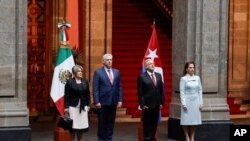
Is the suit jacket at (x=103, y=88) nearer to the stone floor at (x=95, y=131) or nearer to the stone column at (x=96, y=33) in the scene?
the stone floor at (x=95, y=131)

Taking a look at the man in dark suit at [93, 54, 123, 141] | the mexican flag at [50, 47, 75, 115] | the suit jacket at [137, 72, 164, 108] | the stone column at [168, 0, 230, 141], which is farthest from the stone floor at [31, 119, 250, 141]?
the suit jacket at [137, 72, 164, 108]

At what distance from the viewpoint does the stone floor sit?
18.0 metres

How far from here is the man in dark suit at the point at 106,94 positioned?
50.4 ft

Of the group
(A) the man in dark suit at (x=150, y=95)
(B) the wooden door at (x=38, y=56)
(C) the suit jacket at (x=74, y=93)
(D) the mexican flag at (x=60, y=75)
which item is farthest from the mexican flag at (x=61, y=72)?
(B) the wooden door at (x=38, y=56)

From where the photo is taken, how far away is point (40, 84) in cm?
2141

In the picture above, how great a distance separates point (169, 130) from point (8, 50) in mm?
4483

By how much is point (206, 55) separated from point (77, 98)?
3.80m

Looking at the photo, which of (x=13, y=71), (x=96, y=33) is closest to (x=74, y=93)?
(x=13, y=71)

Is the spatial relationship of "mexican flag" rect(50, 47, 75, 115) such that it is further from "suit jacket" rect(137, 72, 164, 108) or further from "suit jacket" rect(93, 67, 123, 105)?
"suit jacket" rect(137, 72, 164, 108)

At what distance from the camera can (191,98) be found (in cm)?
1602

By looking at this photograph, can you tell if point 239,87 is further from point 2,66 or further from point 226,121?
point 2,66

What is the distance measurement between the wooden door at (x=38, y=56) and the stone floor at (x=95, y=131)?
0.63 meters

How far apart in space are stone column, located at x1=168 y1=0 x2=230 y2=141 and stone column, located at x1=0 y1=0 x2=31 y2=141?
3751 mm

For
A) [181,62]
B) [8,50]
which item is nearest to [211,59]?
[181,62]
